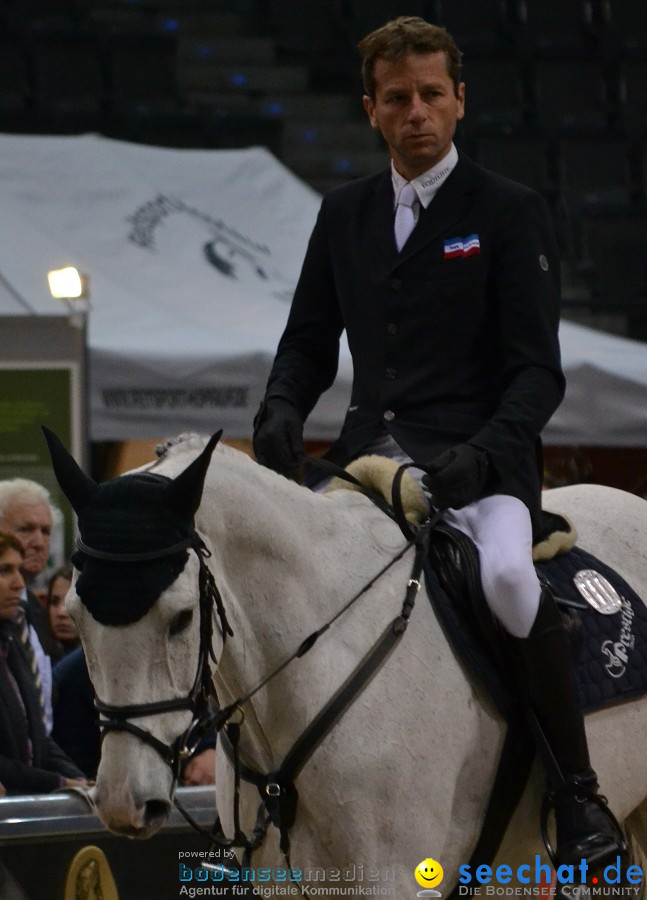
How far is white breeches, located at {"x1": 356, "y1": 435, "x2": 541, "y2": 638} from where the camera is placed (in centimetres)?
293

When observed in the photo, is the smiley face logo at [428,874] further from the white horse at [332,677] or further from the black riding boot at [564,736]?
the black riding boot at [564,736]

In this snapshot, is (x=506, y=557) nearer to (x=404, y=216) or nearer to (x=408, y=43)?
(x=404, y=216)

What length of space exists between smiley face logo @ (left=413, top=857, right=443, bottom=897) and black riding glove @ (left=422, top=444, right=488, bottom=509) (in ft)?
2.39

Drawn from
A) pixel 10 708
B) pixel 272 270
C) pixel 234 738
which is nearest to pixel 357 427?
pixel 234 738

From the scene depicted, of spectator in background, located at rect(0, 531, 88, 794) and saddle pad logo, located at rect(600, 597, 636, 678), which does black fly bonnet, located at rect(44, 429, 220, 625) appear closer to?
saddle pad logo, located at rect(600, 597, 636, 678)

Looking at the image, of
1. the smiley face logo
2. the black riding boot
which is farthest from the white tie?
the smiley face logo

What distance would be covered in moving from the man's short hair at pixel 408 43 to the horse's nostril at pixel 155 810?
1.72m

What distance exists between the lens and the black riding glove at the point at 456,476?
2.93 metres

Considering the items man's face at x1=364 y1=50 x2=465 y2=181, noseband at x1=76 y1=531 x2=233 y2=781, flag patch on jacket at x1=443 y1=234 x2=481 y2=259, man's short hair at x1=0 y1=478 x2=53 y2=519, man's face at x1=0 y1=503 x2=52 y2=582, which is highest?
man's face at x1=364 y1=50 x2=465 y2=181

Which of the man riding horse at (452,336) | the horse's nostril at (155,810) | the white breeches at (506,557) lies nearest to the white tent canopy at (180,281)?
the man riding horse at (452,336)

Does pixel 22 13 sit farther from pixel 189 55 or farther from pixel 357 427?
pixel 357 427

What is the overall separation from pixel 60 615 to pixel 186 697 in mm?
2822

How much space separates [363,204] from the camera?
11.1ft

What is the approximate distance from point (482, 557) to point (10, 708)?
6.23 feet
